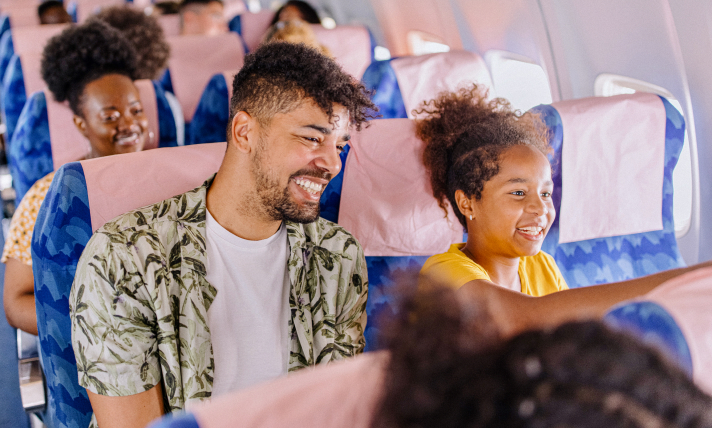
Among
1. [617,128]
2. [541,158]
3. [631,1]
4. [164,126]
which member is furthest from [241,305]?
[631,1]

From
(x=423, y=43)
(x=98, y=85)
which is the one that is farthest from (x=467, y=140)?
(x=423, y=43)

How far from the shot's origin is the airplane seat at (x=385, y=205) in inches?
64.3

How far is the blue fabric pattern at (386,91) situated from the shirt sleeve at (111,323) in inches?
59.0

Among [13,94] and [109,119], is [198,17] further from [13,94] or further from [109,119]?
[109,119]

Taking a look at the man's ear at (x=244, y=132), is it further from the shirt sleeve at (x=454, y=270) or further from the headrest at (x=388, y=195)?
the shirt sleeve at (x=454, y=270)

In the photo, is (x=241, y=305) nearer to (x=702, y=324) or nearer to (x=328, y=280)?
(x=328, y=280)

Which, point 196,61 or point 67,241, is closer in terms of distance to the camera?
point 67,241

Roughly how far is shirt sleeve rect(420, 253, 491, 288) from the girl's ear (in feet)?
0.51

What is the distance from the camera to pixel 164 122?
2666mm

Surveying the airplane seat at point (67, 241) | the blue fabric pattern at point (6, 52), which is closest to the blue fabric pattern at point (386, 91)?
the airplane seat at point (67, 241)

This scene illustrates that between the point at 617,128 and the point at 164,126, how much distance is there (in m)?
1.90

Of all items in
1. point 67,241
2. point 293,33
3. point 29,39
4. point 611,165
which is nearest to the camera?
point 67,241

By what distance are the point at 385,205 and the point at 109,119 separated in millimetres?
1266

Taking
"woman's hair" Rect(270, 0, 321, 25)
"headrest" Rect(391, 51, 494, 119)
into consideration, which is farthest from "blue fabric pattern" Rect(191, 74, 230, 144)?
"woman's hair" Rect(270, 0, 321, 25)
